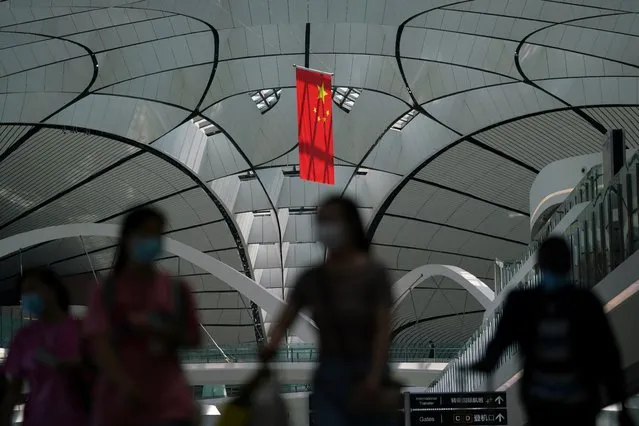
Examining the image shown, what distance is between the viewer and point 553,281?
5.39 m

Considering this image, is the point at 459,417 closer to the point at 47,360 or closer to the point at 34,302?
the point at 34,302

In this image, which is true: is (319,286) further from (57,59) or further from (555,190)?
(57,59)

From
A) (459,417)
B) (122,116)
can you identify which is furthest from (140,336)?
(122,116)

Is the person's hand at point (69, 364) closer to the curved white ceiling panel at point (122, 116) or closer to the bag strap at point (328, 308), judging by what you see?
the bag strap at point (328, 308)

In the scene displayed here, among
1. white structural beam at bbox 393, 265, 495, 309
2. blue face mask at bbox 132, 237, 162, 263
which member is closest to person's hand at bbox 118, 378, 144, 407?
blue face mask at bbox 132, 237, 162, 263

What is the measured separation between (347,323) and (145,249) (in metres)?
0.83

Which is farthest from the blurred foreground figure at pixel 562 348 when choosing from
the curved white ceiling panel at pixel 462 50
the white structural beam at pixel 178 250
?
the white structural beam at pixel 178 250

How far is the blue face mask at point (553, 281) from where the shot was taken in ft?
17.7

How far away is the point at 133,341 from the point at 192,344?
0.73ft

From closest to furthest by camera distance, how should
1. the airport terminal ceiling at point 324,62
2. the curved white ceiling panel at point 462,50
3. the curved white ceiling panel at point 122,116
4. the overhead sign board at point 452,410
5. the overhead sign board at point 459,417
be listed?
the overhead sign board at point 459,417
the overhead sign board at point 452,410
the airport terminal ceiling at point 324,62
the curved white ceiling panel at point 462,50
the curved white ceiling panel at point 122,116

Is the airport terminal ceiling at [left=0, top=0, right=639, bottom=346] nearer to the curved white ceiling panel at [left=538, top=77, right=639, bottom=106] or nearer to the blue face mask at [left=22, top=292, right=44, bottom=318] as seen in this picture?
the curved white ceiling panel at [left=538, top=77, right=639, bottom=106]

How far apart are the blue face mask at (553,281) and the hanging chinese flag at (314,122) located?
88.7 feet

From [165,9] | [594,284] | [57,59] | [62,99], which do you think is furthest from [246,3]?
[594,284]

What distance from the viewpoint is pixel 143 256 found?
4.58m
